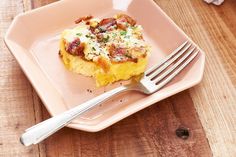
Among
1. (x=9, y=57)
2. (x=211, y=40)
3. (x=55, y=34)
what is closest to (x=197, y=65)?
→ (x=211, y=40)

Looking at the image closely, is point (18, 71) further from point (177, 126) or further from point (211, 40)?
point (211, 40)

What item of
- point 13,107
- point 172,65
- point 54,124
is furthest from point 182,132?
point 13,107

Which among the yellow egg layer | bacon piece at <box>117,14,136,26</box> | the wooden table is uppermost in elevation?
bacon piece at <box>117,14,136,26</box>

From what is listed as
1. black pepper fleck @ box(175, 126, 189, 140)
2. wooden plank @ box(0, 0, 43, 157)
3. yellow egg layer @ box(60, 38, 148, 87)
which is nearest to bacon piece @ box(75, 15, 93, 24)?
yellow egg layer @ box(60, 38, 148, 87)

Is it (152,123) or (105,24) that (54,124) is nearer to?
(152,123)

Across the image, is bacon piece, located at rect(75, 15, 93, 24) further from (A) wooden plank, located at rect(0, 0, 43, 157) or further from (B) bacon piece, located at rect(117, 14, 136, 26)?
(A) wooden plank, located at rect(0, 0, 43, 157)

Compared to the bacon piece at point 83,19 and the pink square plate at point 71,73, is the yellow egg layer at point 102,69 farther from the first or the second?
the bacon piece at point 83,19

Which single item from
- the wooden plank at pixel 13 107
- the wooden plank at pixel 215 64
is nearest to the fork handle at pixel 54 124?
the wooden plank at pixel 13 107
